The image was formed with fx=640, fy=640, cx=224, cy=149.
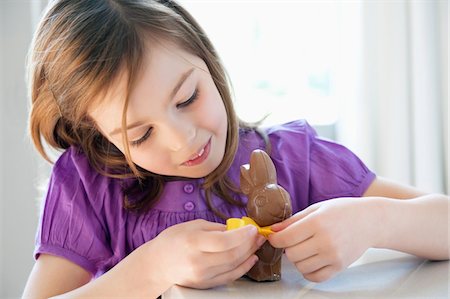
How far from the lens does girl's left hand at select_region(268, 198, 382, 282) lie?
0.68 metres

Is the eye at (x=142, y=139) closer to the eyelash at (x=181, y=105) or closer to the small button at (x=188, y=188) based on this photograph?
the eyelash at (x=181, y=105)

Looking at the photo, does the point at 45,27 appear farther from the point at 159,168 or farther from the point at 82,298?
the point at 82,298

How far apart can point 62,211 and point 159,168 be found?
0.60 feet

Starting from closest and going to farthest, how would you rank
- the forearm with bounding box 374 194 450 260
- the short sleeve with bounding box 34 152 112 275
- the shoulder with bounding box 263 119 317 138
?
the forearm with bounding box 374 194 450 260
the short sleeve with bounding box 34 152 112 275
the shoulder with bounding box 263 119 317 138

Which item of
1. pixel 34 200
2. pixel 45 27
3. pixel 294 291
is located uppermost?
pixel 45 27

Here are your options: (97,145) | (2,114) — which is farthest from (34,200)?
(97,145)

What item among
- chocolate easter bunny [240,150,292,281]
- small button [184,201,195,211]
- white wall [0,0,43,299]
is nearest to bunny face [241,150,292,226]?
chocolate easter bunny [240,150,292,281]

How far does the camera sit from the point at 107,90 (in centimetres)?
80

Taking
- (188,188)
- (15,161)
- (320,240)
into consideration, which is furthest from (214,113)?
(15,161)

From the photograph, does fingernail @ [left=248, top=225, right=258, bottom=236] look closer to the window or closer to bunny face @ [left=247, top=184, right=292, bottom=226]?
bunny face @ [left=247, top=184, right=292, bottom=226]

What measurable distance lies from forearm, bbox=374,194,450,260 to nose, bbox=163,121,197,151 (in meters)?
0.25

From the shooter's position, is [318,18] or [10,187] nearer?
[10,187]

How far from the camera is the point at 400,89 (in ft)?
5.06

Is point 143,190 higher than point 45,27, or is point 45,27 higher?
point 45,27
